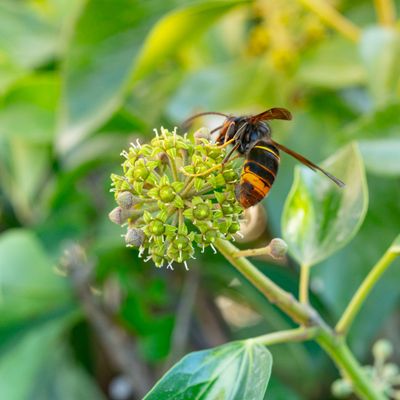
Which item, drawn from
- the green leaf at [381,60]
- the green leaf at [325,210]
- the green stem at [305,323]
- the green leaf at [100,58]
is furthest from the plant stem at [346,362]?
the green leaf at [100,58]

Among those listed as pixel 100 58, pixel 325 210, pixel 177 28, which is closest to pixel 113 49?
pixel 100 58

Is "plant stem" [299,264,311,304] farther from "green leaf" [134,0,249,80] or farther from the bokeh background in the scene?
"green leaf" [134,0,249,80]

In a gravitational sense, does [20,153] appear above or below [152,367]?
above

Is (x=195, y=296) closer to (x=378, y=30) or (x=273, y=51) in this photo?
(x=273, y=51)

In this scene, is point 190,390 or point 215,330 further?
point 215,330

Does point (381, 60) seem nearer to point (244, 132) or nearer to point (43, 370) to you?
point (244, 132)

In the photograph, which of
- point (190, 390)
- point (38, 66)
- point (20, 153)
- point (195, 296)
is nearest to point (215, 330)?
point (195, 296)

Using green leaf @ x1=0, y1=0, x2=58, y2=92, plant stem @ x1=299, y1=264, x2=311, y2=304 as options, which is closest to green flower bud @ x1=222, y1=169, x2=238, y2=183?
plant stem @ x1=299, y1=264, x2=311, y2=304
